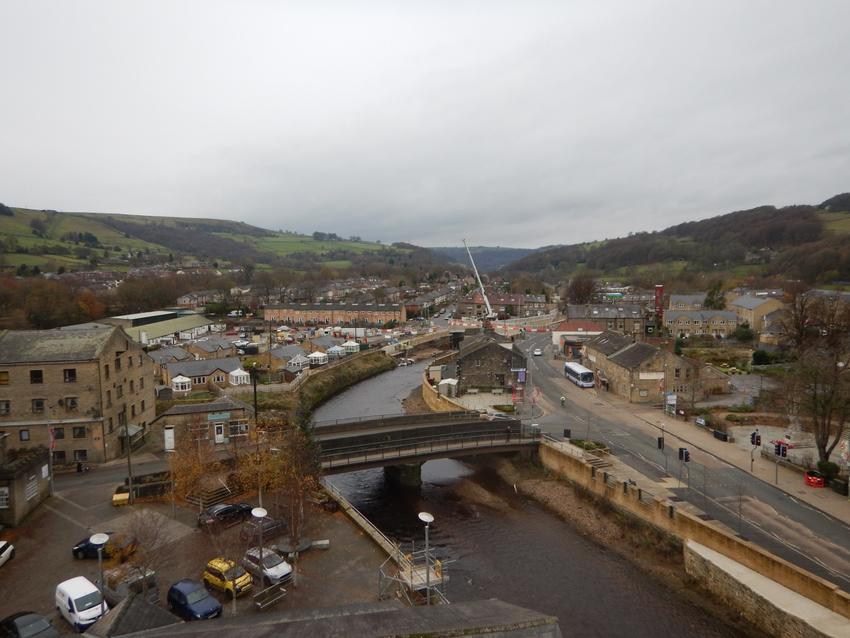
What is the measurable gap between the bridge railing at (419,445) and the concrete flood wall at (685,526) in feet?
7.67

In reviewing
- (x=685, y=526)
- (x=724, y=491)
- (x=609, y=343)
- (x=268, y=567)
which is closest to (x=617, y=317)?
(x=609, y=343)

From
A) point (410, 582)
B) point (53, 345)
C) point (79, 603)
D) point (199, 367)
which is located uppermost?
point (53, 345)

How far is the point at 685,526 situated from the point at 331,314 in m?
88.2

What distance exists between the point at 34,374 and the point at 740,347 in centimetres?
7158

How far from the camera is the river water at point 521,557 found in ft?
64.8

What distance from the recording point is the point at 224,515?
22.4m

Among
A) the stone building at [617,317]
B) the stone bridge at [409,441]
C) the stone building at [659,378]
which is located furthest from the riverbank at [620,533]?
the stone building at [617,317]

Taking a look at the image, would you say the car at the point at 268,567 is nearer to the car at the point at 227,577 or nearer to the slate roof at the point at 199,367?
the car at the point at 227,577

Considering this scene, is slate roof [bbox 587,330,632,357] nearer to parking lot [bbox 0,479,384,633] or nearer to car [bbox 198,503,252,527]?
parking lot [bbox 0,479,384,633]

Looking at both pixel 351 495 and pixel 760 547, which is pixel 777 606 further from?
pixel 351 495

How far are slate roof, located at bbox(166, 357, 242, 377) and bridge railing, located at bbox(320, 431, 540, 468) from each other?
2691 cm

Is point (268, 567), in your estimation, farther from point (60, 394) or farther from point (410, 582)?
point (60, 394)

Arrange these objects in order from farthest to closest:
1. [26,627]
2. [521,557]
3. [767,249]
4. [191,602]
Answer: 1. [767,249]
2. [521,557]
3. [191,602]
4. [26,627]

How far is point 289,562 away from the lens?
19.6m
